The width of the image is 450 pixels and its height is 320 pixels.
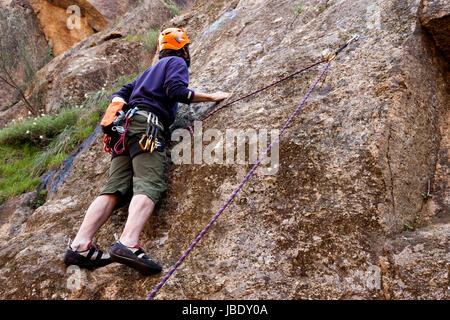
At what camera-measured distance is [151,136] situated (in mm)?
3166

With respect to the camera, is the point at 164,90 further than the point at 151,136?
Yes

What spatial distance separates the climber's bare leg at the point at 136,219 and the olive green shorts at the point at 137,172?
0.22 feet

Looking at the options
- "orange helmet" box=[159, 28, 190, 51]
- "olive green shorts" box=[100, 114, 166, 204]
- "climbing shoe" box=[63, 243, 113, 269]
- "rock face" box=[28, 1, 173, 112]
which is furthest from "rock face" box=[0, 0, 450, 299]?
"rock face" box=[28, 1, 173, 112]

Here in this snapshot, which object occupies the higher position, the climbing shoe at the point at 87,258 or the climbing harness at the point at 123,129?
the climbing harness at the point at 123,129

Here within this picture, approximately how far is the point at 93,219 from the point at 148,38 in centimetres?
727

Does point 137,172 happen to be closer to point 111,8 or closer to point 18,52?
point 18,52

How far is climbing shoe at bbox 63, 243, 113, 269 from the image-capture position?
2850 millimetres

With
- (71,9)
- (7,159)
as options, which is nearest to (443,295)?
(7,159)

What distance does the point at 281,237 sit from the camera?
2586 millimetres

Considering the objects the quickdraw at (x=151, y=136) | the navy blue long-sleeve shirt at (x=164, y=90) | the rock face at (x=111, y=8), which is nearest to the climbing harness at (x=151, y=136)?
the quickdraw at (x=151, y=136)

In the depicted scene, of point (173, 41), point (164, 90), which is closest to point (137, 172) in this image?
point (164, 90)

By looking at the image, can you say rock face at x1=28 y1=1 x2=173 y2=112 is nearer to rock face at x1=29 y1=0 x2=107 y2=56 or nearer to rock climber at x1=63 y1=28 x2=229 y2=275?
rock face at x1=29 y1=0 x2=107 y2=56

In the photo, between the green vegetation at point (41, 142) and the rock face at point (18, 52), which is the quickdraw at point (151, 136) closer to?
the green vegetation at point (41, 142)

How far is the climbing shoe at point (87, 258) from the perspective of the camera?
2850 millimetres
